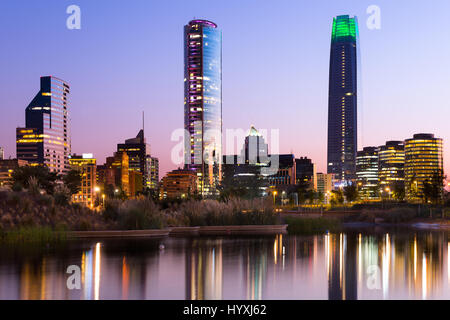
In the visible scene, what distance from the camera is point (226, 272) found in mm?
13367

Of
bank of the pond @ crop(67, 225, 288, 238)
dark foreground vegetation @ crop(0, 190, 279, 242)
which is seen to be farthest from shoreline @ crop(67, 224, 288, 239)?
dark foreground vegetation @ crop(0, 190, 279, 242)

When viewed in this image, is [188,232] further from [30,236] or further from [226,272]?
[226,272]

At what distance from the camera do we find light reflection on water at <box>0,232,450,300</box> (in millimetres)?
10703

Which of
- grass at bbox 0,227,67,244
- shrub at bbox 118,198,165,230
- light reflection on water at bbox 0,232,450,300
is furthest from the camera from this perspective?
shrub at bbox 118,198,165,230

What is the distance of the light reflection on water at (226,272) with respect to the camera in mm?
10703

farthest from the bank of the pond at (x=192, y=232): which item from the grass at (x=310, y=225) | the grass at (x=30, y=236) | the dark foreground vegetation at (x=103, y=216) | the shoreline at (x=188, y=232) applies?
the grass at (x=310, y=225)

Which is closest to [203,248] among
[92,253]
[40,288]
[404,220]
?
[92,253]

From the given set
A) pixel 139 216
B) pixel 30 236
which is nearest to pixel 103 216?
pixel 139 216

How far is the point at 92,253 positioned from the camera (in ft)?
57.1

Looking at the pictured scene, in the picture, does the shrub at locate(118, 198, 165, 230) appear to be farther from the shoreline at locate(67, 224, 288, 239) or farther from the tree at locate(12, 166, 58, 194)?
the tree at locate(12, 166, 58, 194)

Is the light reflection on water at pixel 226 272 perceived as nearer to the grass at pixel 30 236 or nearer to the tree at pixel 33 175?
the grass at pixel 30 236

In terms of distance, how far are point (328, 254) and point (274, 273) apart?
18.1 feet
